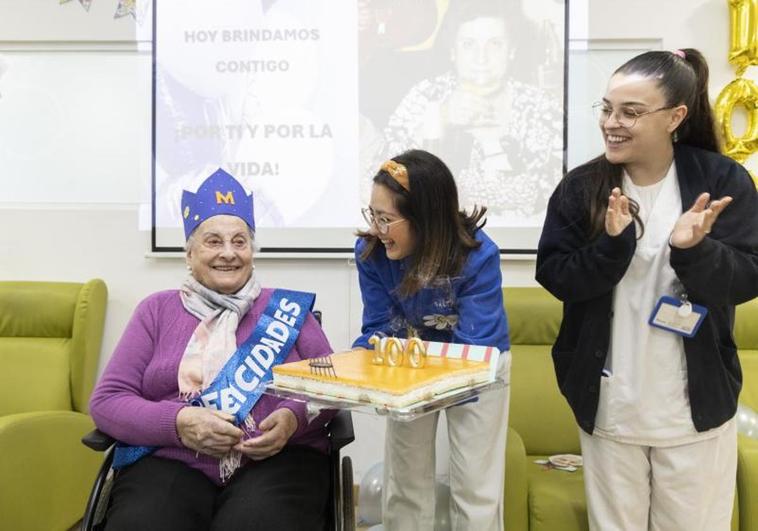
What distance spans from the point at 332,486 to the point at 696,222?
1.04 meters

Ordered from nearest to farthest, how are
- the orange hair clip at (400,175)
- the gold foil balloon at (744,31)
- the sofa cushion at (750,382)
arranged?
the orange hair clip at (400,175)
the sofa cushion at (750,382)
the gold foil balloon at (744,31)

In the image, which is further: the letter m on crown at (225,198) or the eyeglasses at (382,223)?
the letter m on crown at (225,198)

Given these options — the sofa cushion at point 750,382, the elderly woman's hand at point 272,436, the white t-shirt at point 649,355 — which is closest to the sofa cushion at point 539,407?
the sofa cushion at point 750,382

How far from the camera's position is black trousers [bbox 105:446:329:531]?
1.41m

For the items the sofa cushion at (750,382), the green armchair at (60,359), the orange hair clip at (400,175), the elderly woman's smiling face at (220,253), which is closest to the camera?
the orange hair clip at (400,175)

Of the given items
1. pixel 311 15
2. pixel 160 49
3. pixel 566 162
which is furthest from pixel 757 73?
pixel 160 49

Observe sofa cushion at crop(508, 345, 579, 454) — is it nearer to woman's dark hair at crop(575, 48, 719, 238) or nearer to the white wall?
the white wall

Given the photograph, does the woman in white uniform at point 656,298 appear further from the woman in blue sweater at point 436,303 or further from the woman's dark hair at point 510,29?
the woman's dark hair at point 510,29

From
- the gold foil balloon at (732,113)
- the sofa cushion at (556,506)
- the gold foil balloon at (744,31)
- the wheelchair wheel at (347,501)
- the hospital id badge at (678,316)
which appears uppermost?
the gold foil balloon at (744,31)

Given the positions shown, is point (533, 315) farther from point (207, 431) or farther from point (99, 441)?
point (99, 441)

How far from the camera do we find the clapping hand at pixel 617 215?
A: 140 centimetres

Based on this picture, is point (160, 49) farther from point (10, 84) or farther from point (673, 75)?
point (673, 75)

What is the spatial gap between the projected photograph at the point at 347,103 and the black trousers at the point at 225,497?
1364 millimetres

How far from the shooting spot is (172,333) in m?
1.73
